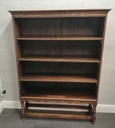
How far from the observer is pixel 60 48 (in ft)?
6.87

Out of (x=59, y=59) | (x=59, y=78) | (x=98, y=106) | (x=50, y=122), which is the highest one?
(x=59, y=59)

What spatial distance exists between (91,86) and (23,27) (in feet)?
4.40

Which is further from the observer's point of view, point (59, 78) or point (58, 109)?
point (58, 109)

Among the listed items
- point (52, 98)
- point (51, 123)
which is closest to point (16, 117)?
point (51, 123)

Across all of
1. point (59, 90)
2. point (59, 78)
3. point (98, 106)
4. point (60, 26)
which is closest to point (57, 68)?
point (59, 78)

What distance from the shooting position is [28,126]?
2062 mm

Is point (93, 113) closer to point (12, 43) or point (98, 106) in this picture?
point (98, 106)

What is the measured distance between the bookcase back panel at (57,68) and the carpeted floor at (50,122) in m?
0.71

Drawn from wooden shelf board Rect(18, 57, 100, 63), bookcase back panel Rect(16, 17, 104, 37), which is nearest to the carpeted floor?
wooden shelf board Rect(18, 57, 100, 63)

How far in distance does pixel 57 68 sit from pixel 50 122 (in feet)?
2.65

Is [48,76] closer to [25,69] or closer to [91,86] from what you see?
[25,69]

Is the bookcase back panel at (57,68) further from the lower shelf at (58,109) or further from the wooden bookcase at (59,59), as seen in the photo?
the lower shelf at (58,109)

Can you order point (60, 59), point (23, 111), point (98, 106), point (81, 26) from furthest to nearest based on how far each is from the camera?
point (98, 106) → point (23, 111) → point (81, 26) → point (60, 59)

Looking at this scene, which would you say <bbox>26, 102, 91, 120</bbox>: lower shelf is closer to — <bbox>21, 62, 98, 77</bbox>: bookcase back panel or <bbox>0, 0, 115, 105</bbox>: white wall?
<bbox>0, 0, 115, 105</bbox>: white wall
